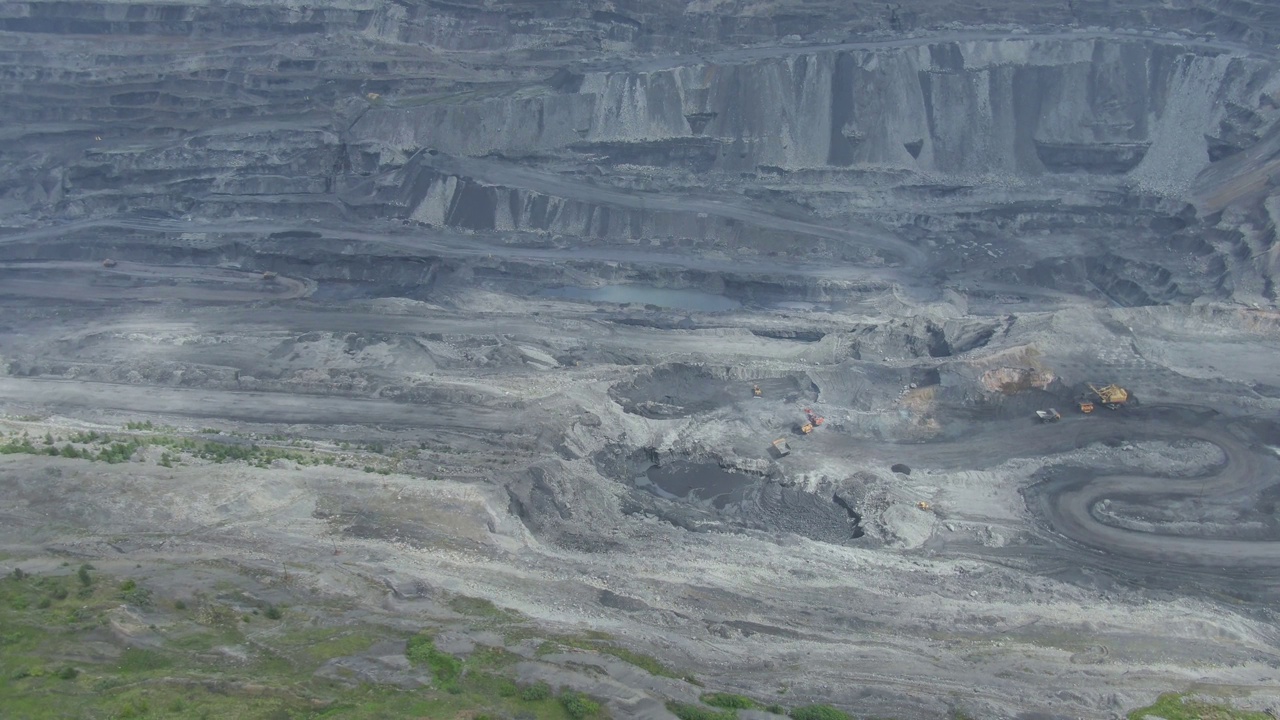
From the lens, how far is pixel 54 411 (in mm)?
36625

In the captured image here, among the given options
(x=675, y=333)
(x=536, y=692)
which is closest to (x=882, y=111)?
(x=675, y=333)

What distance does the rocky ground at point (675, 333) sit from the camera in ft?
88.0

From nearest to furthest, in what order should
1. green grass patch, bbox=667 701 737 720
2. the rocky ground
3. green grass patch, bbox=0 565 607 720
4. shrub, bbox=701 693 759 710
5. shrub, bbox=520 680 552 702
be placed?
green grass patch, bbox=0 565 607 720, green grass patch, bbox=667 701 737 720, shrub, bbox=520 680 552 702, shrub, bbox=701 693 759 710, the rocky ground

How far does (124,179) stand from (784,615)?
45.3 m

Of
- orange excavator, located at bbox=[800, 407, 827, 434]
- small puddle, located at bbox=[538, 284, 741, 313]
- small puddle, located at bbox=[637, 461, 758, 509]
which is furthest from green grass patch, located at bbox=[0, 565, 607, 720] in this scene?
small puddle, located at bbox=[538, 284, 741, 313]

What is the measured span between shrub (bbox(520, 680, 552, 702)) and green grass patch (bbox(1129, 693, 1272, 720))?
44.6ft

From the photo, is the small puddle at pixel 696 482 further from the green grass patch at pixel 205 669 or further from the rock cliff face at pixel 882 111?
the rock cliff face at pixel 882 111

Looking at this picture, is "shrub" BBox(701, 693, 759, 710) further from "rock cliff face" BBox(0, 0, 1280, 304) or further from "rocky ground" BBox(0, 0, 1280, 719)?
"rock cliff face" BBox(0, 0, 1280, 304)

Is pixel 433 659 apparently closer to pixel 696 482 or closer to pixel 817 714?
pixel 817 714

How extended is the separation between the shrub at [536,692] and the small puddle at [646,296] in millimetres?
27698

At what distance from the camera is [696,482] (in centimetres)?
3500

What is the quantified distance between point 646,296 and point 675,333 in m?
5.66

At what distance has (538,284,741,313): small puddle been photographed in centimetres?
4747

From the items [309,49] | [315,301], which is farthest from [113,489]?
[309,49]
